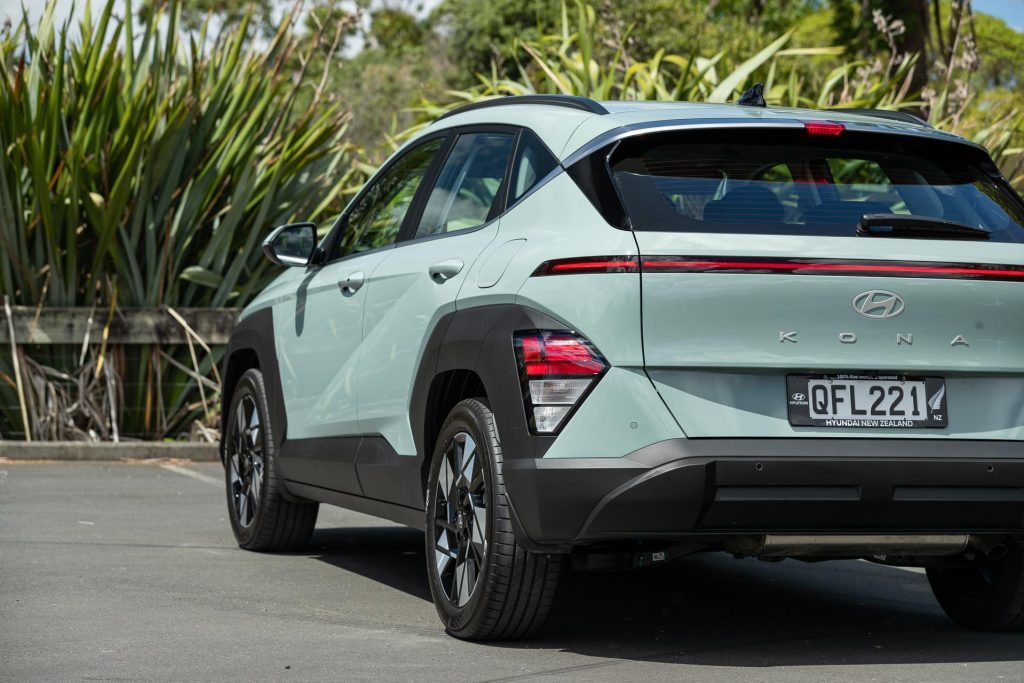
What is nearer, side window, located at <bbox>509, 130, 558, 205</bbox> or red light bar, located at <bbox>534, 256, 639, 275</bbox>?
red light bar, located at <bbox>534, 256, 639, 275</bbox>

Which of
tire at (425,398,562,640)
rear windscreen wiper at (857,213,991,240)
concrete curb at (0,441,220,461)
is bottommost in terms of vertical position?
concrete curb at (0,441,220,461)

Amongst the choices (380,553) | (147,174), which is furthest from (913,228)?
(147,174)

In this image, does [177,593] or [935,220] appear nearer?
[935,220]

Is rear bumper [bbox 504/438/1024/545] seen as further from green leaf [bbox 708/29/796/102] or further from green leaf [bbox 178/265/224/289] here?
green leaf [bbox 708/29/796/102]

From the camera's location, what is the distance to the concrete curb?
10.9 metres

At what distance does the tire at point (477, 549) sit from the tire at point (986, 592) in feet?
5.38

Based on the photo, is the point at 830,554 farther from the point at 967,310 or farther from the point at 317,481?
the point at 317,481

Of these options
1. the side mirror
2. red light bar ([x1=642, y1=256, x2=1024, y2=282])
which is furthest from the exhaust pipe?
the side mirror

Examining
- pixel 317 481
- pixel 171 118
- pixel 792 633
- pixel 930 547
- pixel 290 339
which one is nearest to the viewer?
pixel 930 547

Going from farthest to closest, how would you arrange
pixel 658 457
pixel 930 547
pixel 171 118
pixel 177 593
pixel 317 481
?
pixel 171 118 → pixel 317 481 → pixel 177 593 → pixel 930 547 → pixel 658 457

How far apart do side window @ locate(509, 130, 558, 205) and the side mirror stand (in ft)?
5.35

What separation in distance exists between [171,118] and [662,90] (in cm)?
392

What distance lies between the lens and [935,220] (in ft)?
15.6

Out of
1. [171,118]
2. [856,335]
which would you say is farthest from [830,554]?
[171,118]
